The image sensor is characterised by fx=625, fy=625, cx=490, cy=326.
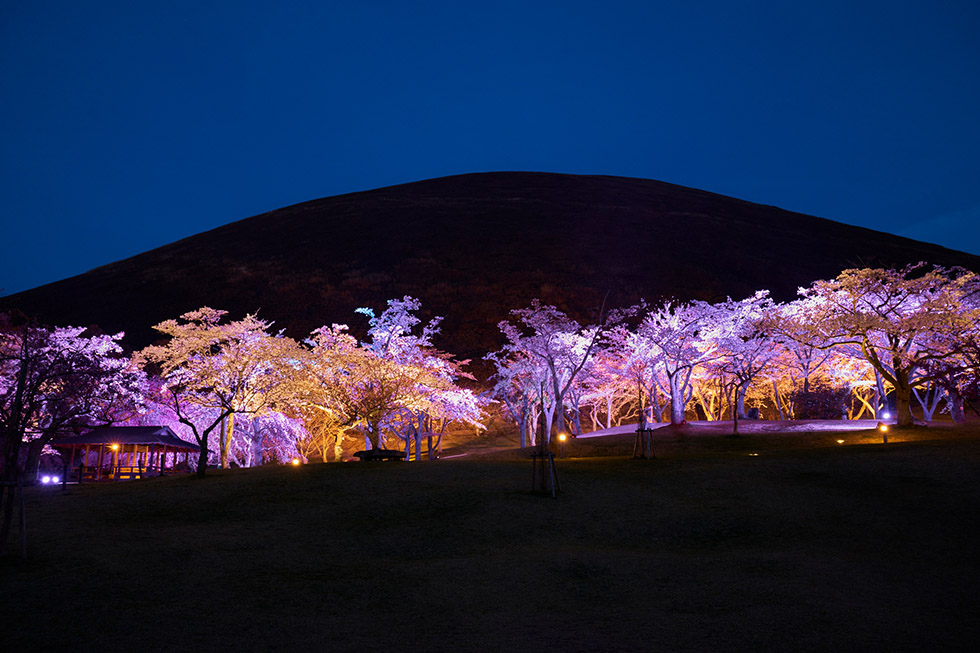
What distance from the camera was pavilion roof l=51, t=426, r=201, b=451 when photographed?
3272 centimetres

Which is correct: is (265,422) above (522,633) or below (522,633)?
above

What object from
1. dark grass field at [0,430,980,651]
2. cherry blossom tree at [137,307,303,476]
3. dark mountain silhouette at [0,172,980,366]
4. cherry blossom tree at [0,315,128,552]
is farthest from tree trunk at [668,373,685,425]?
dark mountain silhouette at [0,172,980,366]

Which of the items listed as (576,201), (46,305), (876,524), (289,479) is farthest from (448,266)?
(876,524)

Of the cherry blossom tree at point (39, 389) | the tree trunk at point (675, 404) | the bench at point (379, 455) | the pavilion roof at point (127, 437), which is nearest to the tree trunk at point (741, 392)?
the tree trunk at point (675, 404)

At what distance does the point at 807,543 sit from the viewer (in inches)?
500

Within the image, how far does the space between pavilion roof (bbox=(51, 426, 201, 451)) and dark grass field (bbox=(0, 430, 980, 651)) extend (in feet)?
44.2

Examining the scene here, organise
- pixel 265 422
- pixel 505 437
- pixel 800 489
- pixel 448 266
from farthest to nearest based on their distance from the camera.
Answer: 1. pixel 448 266
2. pixel 505 437
3. pixel 265 422
4. pixel 800 489

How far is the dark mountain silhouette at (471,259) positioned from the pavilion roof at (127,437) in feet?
148

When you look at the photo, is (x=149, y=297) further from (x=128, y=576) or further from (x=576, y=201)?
(x=128, y=576)

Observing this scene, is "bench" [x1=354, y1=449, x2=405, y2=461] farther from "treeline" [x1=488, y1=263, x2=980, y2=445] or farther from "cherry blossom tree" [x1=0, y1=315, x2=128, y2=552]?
"cherry blossom tree" [x1=0, y1=315, x2=128, y2=552]

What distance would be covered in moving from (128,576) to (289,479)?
10.7m

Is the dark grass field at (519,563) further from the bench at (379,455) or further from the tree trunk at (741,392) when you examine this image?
the tree trunk at (741,392)

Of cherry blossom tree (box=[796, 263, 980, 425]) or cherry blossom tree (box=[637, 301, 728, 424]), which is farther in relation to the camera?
cherry blossom tree (box=[637, 301, 728, 424])

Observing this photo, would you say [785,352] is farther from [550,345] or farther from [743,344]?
[550,345]
